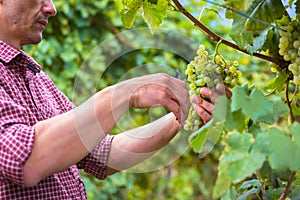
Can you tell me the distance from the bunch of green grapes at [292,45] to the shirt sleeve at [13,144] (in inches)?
21.0

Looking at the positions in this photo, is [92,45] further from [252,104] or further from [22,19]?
[252,104]

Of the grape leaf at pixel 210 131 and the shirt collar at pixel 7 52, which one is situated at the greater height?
the grape leaf at pixel 210 131

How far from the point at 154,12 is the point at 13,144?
0.42m

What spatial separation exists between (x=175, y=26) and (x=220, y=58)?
2353 mm

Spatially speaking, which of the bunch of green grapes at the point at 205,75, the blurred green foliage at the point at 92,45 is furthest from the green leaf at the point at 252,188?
the blurred green foliage at the point at 92,45

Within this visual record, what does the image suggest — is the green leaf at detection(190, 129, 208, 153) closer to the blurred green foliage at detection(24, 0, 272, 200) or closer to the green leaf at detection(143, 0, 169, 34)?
the green leaf at detection(143, 0, 169, 34)

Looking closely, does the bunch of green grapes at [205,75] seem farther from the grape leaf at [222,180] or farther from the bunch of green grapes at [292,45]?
the grape leaf at [222,180]

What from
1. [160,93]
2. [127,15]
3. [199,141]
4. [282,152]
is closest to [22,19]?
[127,15]

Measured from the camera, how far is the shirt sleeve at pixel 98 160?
5.49ft

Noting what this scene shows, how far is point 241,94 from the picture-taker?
30.8 inches

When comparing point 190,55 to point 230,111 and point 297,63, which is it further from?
point 230,111

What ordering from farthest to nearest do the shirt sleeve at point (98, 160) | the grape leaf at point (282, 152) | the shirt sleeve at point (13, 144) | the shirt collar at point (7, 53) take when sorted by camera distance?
the shirt sleeve at point (98, 160) → the shirt collar at point (7, 53) → the shirt sleeve at point (13, 144) → the grape leaf at point (282, 152)

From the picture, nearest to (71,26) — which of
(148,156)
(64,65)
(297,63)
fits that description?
(64,65)

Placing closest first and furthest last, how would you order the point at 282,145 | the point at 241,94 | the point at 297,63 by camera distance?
1. the point at 282,145
2. the point at 241,94
3. the point at 297,63
